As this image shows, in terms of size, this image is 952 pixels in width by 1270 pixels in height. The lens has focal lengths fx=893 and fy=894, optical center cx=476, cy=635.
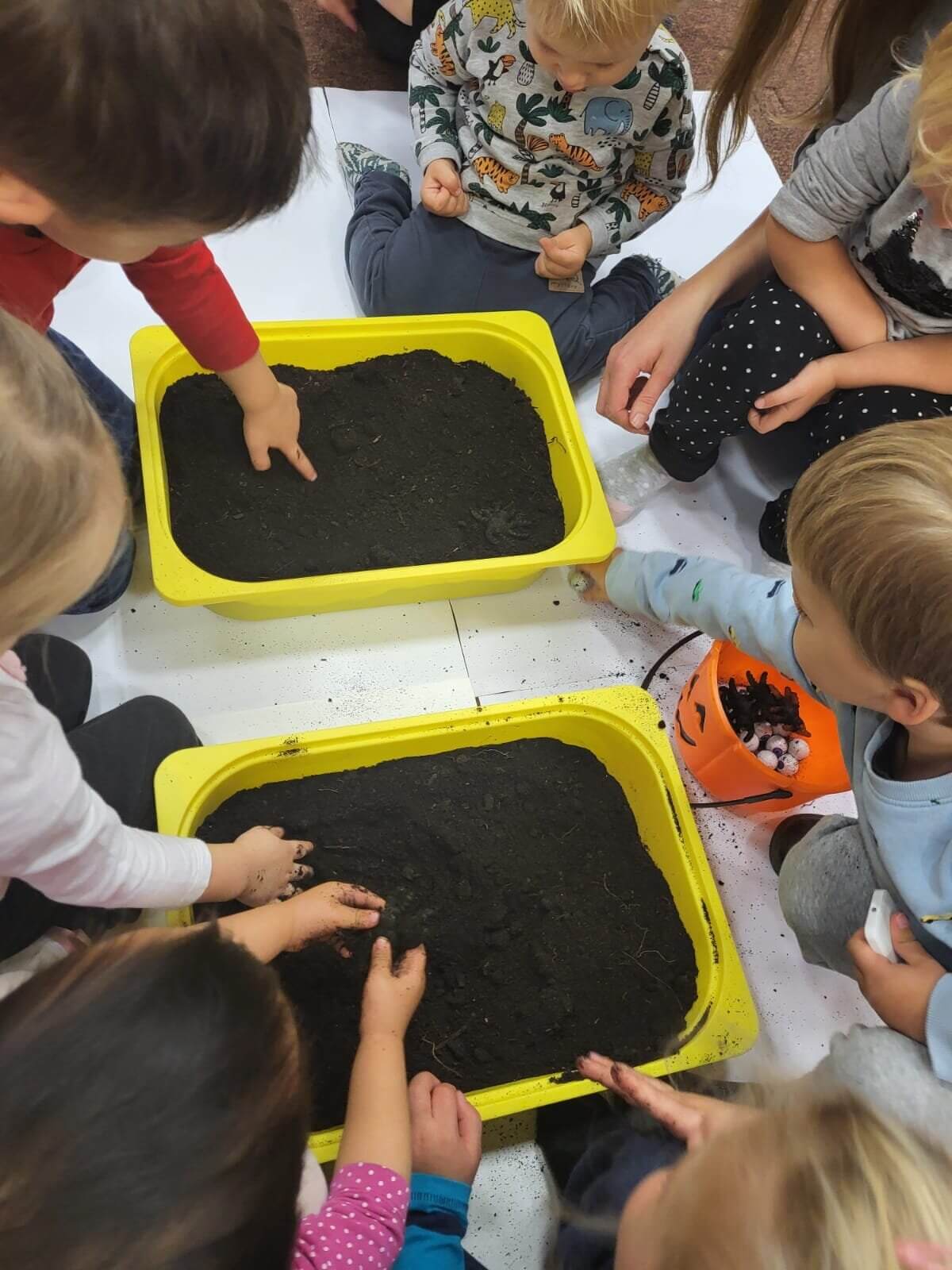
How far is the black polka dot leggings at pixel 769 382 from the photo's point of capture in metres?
1.10

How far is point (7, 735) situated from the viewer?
63cm

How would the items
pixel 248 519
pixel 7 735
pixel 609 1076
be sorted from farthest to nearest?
1. pixel 248 519
2. pixel 609 1076
3. pixel 7 735

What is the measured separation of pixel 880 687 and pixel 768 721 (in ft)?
1.07

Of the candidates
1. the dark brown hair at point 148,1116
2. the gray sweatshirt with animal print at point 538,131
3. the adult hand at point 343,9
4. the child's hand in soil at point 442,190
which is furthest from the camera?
the adult hand at point 343,9

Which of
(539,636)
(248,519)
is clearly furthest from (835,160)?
(248,519)

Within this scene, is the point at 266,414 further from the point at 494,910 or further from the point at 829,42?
the point at 829,42

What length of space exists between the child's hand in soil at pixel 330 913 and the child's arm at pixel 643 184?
3.21ft

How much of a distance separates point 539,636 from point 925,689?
1.85ft

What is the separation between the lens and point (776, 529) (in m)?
1.22

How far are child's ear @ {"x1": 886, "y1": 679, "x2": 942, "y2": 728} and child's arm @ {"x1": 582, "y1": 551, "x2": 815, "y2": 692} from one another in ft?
0.62

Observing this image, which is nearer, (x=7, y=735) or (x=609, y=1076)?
(x=7, y=735)

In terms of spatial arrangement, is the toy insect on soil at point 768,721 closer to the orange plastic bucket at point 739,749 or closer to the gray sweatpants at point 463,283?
the orange plastic bucket at point 739,749

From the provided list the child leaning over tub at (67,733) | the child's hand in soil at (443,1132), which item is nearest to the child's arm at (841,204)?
the child leaning over tub at (67,733)

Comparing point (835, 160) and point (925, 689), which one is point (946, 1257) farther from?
point (835, 160)
